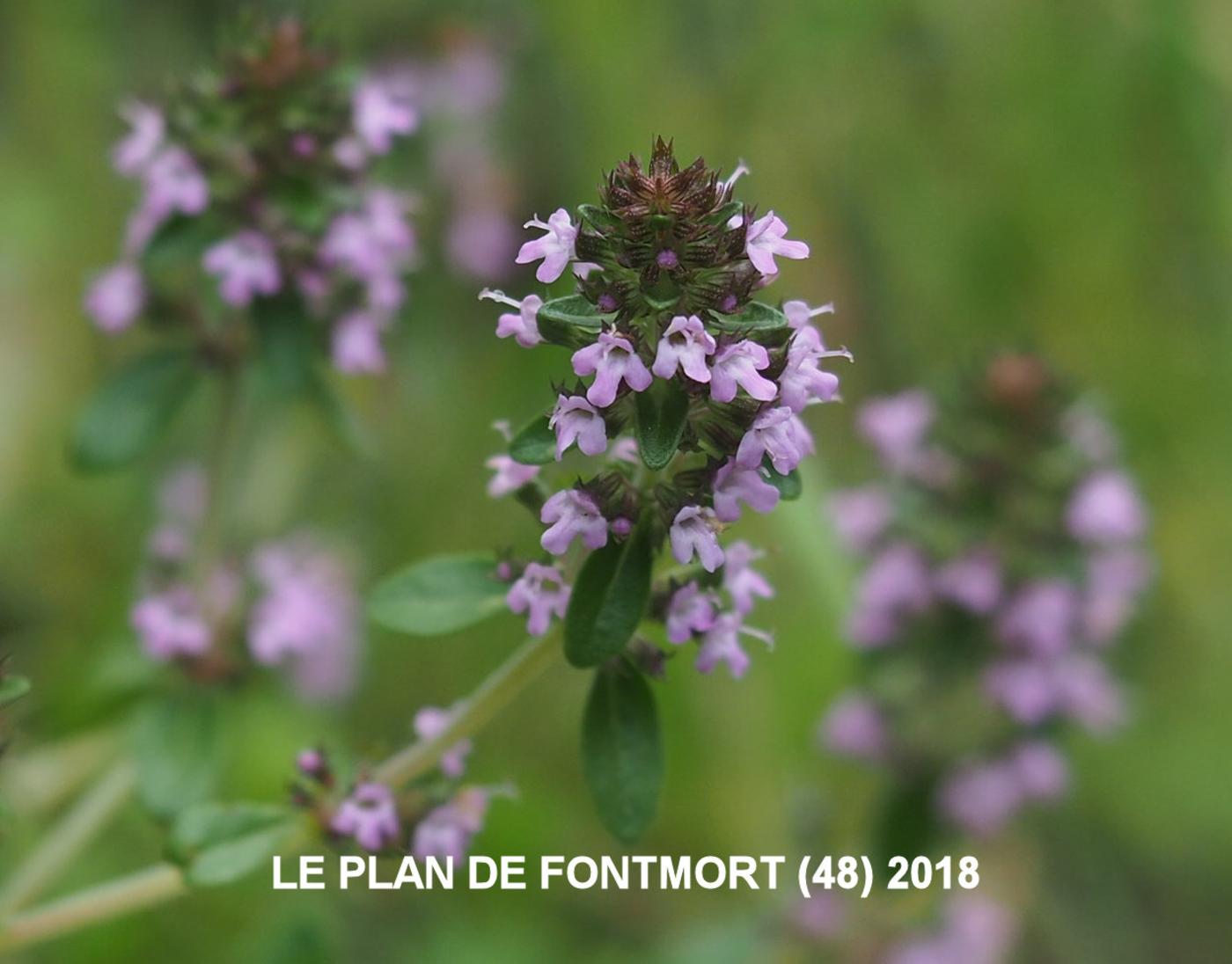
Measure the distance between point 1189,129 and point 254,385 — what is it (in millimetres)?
2800

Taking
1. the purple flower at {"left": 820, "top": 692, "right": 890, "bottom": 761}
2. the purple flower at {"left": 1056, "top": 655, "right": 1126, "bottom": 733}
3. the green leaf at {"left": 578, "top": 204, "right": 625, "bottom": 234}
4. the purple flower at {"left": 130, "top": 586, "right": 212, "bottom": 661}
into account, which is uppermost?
the purple flower at {"left": 1056, "top": 655, "right": 1126, "bottom": 733}

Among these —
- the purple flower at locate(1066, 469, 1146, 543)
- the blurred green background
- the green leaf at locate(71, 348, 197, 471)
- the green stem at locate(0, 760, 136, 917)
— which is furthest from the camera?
the blurred green background

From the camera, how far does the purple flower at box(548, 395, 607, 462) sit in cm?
146

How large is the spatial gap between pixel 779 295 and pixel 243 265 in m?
1.87

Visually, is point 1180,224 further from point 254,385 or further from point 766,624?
point 254,385

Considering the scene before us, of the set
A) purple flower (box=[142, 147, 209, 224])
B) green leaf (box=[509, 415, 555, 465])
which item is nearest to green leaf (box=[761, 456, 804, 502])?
green leaf (box=[509, 415, 555, 465])

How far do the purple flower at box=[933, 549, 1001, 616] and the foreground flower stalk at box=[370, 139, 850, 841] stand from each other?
4.01 ft

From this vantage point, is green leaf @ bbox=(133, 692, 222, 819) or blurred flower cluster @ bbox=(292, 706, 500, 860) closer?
blurred flower cluster @ bbox=(292, 706, 500, 860)

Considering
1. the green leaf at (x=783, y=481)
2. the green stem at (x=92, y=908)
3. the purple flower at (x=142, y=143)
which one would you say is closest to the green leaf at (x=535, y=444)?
the green leaf at (x=783, y=481)

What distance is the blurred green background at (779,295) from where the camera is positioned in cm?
348

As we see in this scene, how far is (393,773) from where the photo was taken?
1.80m

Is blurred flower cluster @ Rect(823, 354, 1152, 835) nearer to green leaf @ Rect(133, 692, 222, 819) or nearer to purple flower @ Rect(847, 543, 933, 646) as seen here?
purple flower @ Rect(847, 543, 933, 646)

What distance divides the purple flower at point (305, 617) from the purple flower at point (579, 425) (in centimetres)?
114

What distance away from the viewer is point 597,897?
3492 mm
